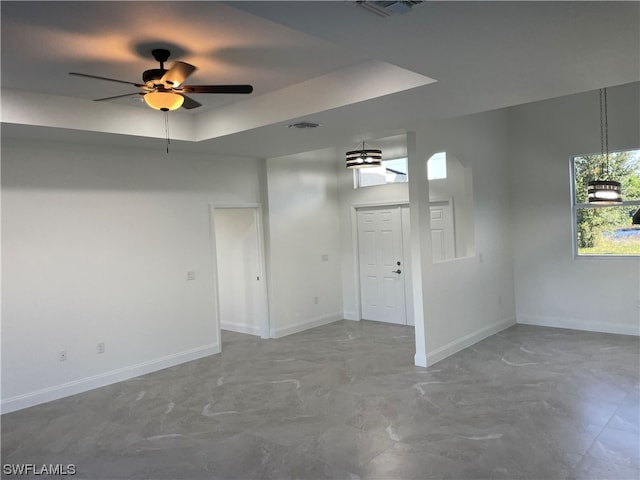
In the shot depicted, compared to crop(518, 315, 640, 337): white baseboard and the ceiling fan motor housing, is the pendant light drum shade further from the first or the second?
the ceiling fan motor housing

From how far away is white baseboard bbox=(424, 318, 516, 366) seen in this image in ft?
17.1

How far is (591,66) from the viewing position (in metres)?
2.96

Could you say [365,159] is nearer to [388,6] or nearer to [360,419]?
[360,419]

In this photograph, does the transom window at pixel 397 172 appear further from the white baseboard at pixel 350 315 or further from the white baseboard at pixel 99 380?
the white baseboard at pixel 99 380

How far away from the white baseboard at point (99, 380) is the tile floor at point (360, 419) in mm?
115

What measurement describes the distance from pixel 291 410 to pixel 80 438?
5.60 ft

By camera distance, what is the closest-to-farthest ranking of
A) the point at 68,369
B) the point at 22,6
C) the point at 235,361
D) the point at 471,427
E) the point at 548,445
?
the point at 22,6
the point at 548,445
the point at 471,427
the point at 68,369
the point at 235,361

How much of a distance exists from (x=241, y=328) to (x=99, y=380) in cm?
249

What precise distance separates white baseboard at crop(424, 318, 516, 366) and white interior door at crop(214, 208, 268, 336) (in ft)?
8.30

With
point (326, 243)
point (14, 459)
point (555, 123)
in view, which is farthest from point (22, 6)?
point (555, 123)

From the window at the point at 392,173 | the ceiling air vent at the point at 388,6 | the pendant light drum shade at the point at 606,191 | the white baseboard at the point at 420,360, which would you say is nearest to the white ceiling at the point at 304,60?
the ceiling air vent at the point at 388,6

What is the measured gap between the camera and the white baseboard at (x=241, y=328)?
22.5 feet

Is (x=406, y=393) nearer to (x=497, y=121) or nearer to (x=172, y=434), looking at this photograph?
(x=172, y=434)

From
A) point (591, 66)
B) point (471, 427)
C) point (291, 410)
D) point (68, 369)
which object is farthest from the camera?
point (68, 369)
